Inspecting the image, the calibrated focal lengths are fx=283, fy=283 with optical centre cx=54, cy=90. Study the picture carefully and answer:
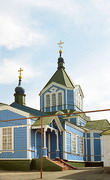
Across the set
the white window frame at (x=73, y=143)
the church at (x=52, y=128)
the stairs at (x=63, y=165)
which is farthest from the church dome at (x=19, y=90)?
the stairs at (x=63, y=165)

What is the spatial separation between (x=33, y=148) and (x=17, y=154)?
122cm

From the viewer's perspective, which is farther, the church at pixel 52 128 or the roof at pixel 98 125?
the roof at pixel 98 125

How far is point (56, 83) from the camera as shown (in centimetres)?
3094

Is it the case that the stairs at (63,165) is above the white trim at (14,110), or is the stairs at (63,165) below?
below

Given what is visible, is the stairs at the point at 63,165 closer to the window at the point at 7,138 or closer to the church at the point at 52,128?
the church at the point at 52,128

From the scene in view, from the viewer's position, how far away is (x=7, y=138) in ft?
68.1

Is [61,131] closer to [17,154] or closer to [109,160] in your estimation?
[17,154]

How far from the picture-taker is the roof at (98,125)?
105ft

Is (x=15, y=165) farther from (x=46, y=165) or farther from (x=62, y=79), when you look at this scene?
(x=62, y=79)

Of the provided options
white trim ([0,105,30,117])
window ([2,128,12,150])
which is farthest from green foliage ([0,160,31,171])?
white trim ([0,105,30,117])

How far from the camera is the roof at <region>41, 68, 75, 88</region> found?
30906 millimetres

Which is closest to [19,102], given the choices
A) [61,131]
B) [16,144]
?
[61,131]

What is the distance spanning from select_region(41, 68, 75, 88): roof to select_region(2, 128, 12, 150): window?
11.2 m

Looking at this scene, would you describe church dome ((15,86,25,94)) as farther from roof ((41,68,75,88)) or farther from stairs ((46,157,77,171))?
stairs ((46,157,77,171))
